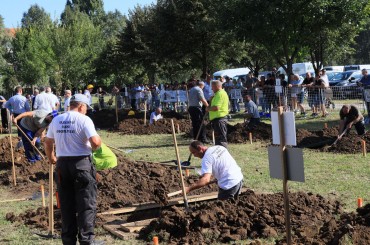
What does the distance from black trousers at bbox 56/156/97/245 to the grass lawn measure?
909mm

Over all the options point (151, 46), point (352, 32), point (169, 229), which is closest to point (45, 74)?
point (151, 46)

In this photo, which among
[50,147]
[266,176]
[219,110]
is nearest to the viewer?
[50,147]

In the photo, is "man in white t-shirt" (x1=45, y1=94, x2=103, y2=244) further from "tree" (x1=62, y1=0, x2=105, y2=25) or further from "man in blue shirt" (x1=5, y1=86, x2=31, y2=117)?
"tree" (x1=62, y1=0, x2=105, y2=25)

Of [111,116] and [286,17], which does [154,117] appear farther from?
[286,17]

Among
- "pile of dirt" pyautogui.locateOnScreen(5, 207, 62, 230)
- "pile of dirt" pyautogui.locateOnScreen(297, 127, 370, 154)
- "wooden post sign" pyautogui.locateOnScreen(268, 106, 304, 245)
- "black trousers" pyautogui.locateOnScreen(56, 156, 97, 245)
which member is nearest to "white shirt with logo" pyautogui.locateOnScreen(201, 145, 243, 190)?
"black trousers" pyautogui.locateOnScreen(56, 156, 97, 245)

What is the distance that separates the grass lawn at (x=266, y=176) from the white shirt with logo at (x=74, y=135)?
5.30 ft

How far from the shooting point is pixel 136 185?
10938mm

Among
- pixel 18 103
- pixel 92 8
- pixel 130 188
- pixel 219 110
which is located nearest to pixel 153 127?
pixel 18 103

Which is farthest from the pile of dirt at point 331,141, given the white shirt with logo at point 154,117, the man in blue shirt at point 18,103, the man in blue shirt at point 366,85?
the man in blue shirt at point 18,103

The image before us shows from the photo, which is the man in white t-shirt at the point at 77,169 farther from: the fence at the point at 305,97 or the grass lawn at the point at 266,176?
the fence at the point at 305,97

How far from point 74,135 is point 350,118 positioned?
1052cm

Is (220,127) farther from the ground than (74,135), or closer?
closer

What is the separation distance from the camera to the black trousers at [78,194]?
23.4 ft

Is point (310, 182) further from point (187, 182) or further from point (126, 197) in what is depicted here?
point (126, 197)
